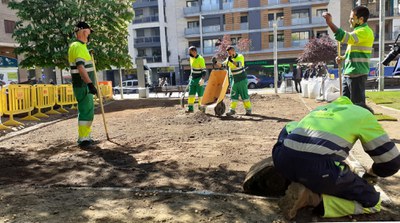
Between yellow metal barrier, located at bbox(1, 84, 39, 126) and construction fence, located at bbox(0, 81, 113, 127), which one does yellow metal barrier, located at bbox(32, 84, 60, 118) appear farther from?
yellow metal barrier, located at bbox(1, 84, 39, 126)

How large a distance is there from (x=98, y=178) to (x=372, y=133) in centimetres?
300

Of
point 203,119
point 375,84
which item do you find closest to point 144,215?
point 203,119

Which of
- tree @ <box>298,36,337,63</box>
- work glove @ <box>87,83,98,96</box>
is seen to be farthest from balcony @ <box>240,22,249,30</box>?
work glove @ <box>87,83,98,96</box>

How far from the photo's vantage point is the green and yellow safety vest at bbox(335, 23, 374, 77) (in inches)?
220

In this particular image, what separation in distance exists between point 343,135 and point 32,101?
11.6 meters

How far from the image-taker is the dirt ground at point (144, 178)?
3.29 metres

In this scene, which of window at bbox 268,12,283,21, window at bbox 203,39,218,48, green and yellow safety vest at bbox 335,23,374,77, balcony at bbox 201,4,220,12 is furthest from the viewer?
window at bbox 203,39,218,48

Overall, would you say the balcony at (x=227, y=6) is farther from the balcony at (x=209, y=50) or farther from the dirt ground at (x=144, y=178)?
the dirt ground at (x=144, y=178)

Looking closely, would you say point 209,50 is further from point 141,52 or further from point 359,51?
point 359,51

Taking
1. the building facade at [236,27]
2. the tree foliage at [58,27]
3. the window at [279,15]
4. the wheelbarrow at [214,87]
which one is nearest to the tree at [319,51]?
the building facade at [236,27]

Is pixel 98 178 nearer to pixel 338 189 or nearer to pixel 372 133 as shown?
pixel 338 189

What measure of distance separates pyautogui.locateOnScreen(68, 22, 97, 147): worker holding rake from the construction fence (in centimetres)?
366

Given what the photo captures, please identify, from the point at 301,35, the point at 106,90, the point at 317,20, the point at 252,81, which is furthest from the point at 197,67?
the point at 301,35

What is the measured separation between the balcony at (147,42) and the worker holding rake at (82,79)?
152 feet
